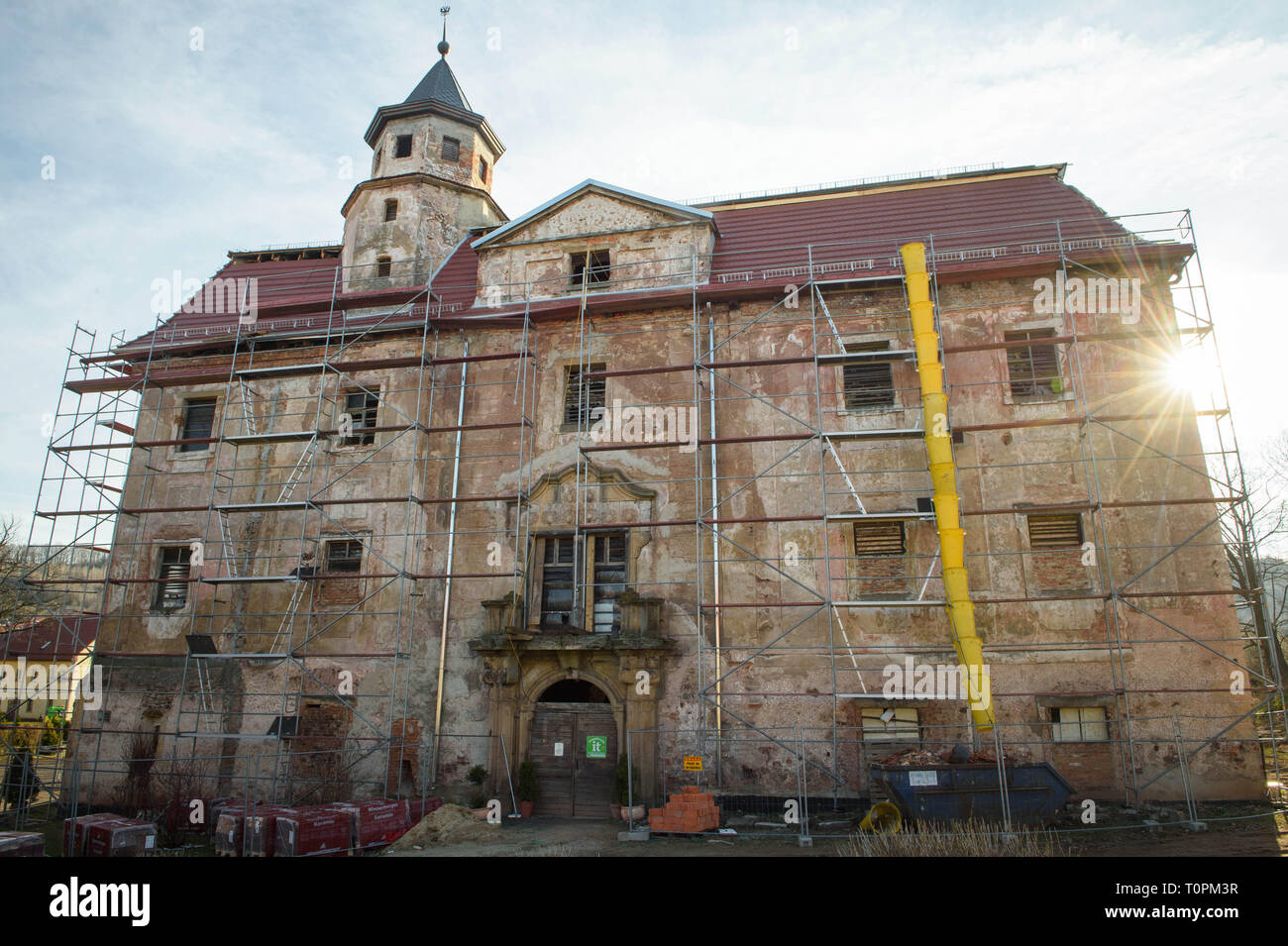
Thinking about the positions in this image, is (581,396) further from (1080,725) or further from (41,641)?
(41,641)

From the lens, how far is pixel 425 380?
59.5ft

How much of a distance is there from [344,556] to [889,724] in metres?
11.1

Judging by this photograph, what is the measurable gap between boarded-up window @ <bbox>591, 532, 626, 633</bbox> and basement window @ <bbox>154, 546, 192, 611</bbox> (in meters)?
9.01

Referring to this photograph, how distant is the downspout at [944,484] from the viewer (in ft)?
44.8

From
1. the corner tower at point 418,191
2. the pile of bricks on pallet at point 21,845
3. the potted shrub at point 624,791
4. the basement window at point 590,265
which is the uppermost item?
the corner tower at point 418,191

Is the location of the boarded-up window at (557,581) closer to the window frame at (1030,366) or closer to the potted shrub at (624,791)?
the potted shrub at (624,791)

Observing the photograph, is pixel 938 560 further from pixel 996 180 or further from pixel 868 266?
pixel 996 180

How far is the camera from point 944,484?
14.2 m

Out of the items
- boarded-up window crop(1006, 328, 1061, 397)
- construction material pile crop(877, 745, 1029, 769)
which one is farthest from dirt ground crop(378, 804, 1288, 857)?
boarded-up window crop(1006, 328, 1061, 397)

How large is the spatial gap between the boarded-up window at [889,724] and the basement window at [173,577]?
552 inches

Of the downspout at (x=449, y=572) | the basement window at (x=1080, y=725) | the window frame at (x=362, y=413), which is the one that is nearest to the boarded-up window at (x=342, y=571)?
the downspout at (x=449, y=572)

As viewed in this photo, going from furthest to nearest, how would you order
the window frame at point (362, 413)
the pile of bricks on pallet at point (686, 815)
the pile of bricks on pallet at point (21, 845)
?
the window frame at point (362, 413) → the pile of bricks on pallet at point (686, 815) → the pile of bricks on pallet at point (21, 845)

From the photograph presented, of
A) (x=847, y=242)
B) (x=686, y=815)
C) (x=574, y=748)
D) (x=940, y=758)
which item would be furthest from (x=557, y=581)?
(x=847, y=242)
